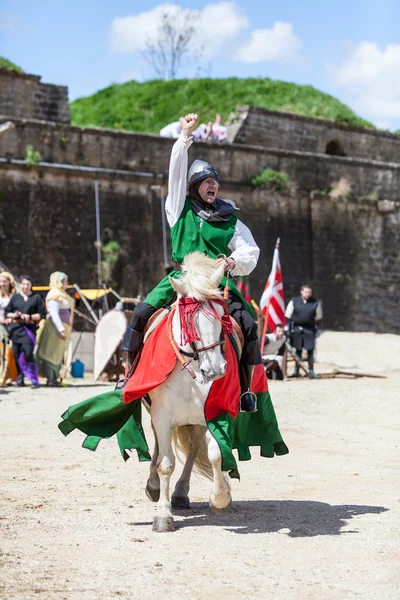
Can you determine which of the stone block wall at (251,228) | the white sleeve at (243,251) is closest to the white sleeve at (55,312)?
the stone block wall at (251,228)

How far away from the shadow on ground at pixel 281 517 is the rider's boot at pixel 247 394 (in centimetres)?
70

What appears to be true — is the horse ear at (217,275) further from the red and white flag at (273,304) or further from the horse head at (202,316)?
the red and white flag at (273,304)

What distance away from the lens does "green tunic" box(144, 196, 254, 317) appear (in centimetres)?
697

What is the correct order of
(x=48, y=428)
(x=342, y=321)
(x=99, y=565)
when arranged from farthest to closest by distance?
1. (x=342, y=321)
2. (x=48, y=428)
3. (x=99, y=565)

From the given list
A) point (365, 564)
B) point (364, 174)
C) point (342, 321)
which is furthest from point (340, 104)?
point (365, 564)

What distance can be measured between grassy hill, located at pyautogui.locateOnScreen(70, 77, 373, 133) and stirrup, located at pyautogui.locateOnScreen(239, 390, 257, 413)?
83.2 ft

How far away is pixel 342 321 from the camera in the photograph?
29703 mm

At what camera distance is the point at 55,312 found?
17.2 m

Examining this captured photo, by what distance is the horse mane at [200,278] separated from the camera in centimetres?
643

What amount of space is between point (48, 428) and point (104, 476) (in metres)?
3.04

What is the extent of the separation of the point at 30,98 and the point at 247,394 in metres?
22.5

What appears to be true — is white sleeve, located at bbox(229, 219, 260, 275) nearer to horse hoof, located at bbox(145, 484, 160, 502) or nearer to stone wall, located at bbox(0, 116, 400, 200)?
horse hoof, located at bbox(145, 484, 160, 502)

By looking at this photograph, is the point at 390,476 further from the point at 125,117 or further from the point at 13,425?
the point at 125,117

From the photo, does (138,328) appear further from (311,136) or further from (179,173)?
(311,136)
